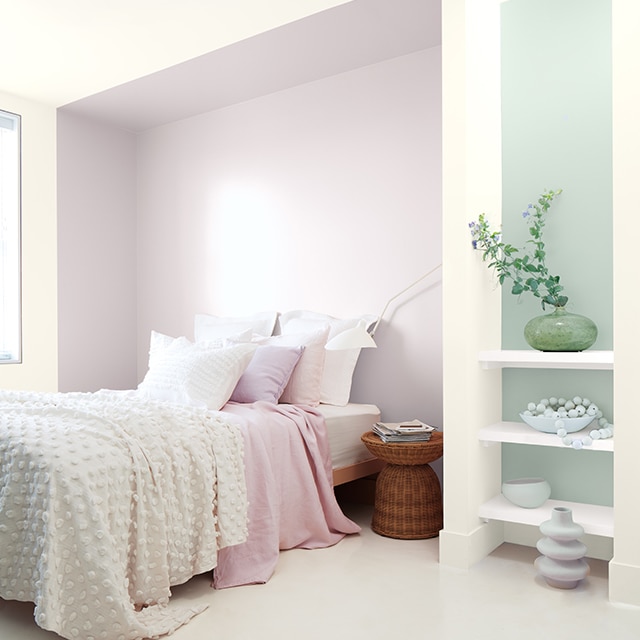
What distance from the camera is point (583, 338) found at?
2652mm

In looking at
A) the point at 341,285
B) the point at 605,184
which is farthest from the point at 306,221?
the point at 605,184

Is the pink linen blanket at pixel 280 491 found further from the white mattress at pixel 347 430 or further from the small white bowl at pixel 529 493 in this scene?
the small white bowl at pixel 529 493

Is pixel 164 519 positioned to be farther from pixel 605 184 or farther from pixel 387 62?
pixel 387 62

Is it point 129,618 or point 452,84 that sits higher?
point 452,84

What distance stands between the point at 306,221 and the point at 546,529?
2.36 meters

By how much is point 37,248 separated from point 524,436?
343 centimetres

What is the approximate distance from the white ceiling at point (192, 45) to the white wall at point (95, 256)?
408mm

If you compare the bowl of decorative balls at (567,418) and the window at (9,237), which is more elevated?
the window at (9,237)

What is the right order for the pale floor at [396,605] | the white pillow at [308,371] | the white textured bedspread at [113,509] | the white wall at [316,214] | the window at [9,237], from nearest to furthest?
the white textured bedspread at [113,509], the pale floor at [396,605], the white pillow at [308,371], the white wall at [316,214], the window at [9,237]

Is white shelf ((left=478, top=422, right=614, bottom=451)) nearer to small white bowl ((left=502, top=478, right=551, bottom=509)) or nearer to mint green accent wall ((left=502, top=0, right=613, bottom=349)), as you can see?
small white bowl ((left=502, top=478, right=551, bottom=509))

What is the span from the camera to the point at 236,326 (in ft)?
13.8

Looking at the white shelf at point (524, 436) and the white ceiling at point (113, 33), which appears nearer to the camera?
the white shelf at point (524, 436)

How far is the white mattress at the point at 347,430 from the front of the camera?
3318 mm

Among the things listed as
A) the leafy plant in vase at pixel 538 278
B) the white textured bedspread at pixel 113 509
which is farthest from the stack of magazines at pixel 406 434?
the white textured bedspread at pixel 113 509
